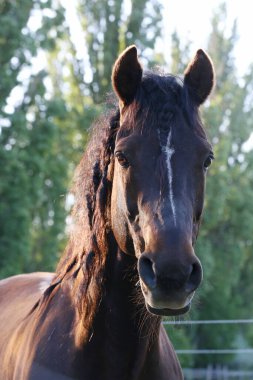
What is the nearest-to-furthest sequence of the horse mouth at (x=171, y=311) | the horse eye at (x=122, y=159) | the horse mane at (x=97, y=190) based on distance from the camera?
1. the horse mouth at (x=171, y=311)
2. the horse eye at (x=122, y=159)
3. the horse mane at (x=97, y=190)

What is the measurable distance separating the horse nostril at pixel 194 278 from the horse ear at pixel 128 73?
952mm

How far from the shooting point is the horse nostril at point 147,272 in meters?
2.68

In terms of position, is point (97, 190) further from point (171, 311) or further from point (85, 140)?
point (85, 140)

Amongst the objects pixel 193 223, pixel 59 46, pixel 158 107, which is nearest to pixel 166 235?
pixel 193 223

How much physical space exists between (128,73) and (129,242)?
29.7 inches

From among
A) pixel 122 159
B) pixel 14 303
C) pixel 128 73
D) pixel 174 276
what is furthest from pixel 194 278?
pixel 14 303

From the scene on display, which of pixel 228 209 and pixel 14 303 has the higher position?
pixel 14 303

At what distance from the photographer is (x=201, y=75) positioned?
3369 millimetres

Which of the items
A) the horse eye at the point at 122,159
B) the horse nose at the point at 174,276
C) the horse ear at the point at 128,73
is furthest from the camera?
the horse ear at the point at 128,73

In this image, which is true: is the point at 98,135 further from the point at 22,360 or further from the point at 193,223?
the point at 22,360

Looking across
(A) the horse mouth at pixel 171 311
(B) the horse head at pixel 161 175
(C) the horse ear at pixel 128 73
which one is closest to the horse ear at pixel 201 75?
(B) the horse head at pixel 161 175

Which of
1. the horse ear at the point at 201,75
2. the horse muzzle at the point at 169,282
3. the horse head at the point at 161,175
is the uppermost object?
the horse ear at the point at 201,75

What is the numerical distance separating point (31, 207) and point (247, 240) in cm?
1167

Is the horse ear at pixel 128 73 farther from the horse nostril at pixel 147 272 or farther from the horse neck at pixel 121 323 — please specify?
the horse nostril at pixel 147 272
